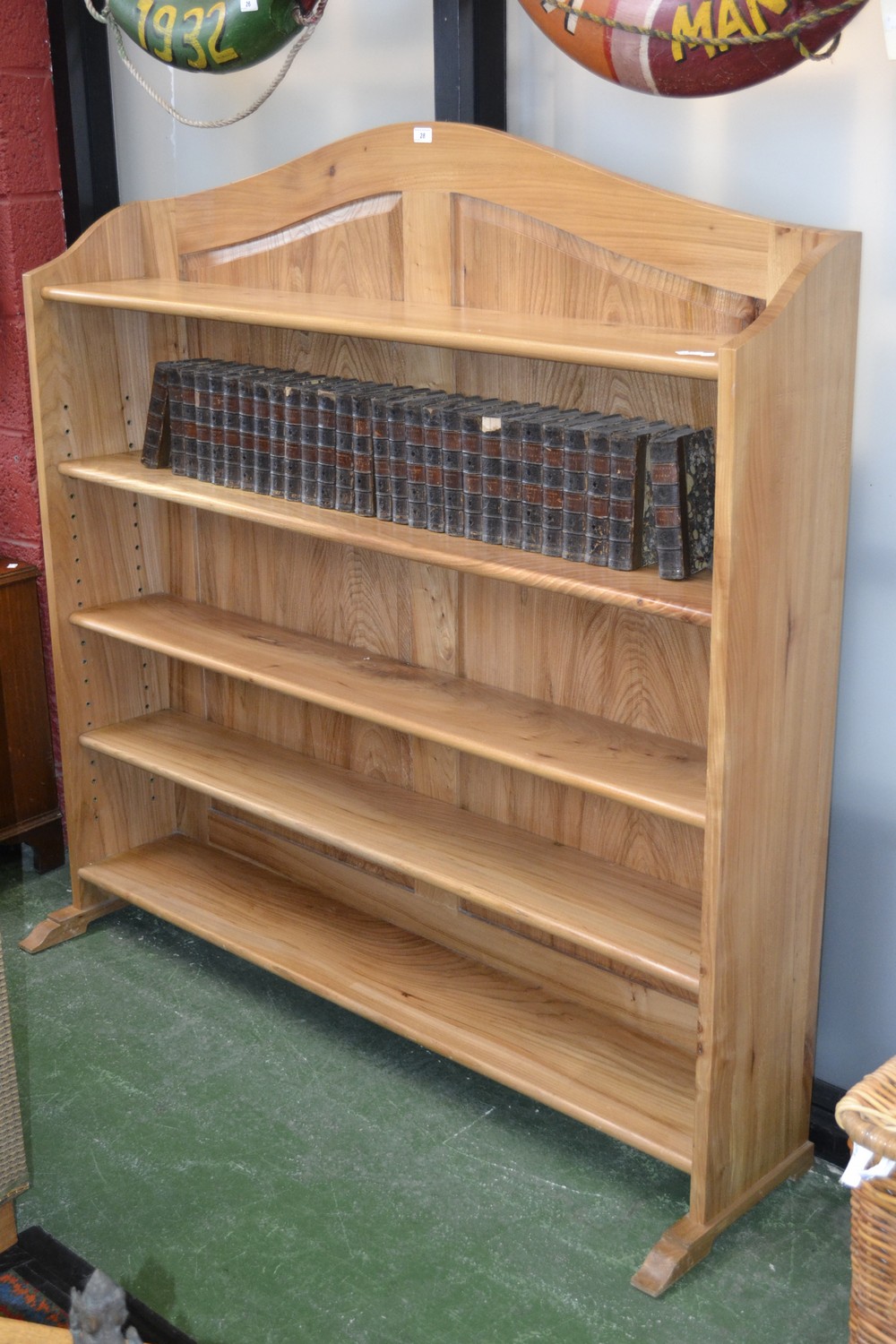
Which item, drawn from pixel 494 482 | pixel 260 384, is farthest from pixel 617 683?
pixel 260 384

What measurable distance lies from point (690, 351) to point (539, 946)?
1.15 m

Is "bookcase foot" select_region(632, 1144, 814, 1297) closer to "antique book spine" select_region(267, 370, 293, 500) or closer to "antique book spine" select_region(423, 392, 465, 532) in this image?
"antique book spine" select_region(423, 392, 465, 532)

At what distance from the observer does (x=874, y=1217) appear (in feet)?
5.04

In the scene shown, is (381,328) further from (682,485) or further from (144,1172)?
(144,1172)

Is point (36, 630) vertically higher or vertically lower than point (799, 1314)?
higher

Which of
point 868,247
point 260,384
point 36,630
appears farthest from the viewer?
point 36,630

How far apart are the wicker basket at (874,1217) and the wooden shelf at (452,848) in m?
0.42

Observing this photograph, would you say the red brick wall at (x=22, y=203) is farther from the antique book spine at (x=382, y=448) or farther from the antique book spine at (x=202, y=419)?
the antique book spine at (x=382, y=448)

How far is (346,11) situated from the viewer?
97.2 inches

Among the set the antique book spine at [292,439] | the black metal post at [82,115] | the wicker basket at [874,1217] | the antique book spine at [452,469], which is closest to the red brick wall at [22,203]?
the black metal post at [82,115]

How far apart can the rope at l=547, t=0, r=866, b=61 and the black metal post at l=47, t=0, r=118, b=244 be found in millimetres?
1459

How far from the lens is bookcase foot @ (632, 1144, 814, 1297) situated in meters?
1.93

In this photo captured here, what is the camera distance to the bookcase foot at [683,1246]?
1933 millimetres

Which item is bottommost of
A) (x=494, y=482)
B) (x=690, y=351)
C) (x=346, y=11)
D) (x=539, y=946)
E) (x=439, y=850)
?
(x=539, y=946)
